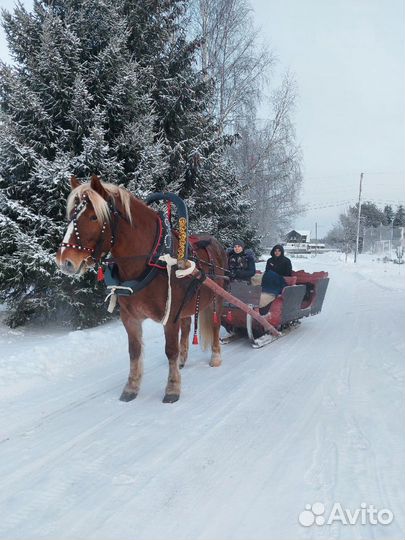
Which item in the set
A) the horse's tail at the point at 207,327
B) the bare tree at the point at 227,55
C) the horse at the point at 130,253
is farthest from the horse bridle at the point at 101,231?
the bare tree at the point at 227,55

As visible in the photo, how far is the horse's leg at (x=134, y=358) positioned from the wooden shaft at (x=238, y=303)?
85 cm

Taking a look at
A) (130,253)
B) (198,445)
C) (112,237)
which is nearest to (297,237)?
(130,253)

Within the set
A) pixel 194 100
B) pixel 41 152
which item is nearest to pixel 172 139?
pixel 194 100

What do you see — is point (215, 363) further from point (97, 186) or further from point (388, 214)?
point (388, 214)

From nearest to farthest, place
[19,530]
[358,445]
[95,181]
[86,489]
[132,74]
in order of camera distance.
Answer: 1. [19,530]
2. [86,489]
3. [358,445]
4. [95,181]
5. [132,74]

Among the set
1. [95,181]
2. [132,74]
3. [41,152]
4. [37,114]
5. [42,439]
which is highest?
[132,74]

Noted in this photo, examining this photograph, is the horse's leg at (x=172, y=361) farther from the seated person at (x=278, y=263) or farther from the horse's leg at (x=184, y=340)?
the seated person at (x=278, y=263)

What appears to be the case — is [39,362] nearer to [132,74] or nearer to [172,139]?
[132,74]

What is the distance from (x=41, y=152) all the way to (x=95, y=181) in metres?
3.71

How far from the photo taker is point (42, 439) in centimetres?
314

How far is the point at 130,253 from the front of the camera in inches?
145

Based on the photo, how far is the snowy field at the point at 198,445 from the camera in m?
2.20

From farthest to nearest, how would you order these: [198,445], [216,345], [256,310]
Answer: [256,310] < [216,345] < [198,445]

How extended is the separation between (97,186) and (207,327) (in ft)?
8.74
